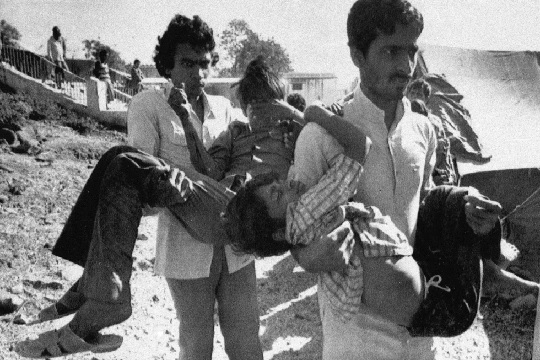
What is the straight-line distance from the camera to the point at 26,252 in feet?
18.6

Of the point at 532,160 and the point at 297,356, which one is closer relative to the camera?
the point at 297,356

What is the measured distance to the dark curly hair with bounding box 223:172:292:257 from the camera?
1.63 metres

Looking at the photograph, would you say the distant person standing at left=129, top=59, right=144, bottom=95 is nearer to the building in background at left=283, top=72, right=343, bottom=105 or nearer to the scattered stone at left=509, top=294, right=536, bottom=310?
the scattered stone at left=509, top=294, right=536, bottom=310

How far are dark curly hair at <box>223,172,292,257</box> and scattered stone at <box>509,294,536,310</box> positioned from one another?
12.0 ft

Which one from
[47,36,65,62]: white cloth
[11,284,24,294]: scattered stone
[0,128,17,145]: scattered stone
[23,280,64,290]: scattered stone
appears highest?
[47,36,65,62]: white cloth

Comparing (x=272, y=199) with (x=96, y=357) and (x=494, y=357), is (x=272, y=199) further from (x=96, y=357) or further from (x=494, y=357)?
(x=494, y=357)

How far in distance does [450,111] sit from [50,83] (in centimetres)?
1342

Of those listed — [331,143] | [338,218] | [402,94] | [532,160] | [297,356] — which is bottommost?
[297,356]

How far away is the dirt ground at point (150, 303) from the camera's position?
3988 mm

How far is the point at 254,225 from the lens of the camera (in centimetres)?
163

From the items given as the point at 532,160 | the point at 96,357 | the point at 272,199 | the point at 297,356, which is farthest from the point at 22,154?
the point at 272,199

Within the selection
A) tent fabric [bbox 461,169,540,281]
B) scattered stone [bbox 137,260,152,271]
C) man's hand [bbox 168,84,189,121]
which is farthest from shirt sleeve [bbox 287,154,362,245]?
scattered stone [bbox 137,260,152,271]

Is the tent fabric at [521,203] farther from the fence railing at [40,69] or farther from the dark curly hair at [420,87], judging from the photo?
the fence railing at [40,69]

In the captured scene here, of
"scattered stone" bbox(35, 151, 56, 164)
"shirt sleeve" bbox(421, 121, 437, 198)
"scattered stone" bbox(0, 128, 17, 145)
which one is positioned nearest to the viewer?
"shirt sleeve" bbox(421, 121, 437, 198)
